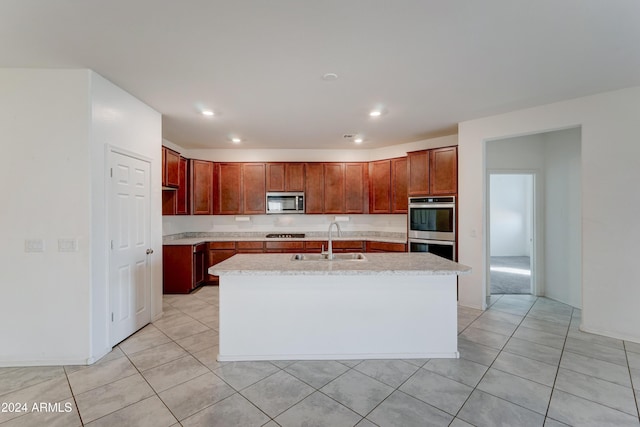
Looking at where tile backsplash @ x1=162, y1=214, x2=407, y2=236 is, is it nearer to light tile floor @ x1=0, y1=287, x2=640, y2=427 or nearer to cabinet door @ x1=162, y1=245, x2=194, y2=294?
cabinet door @ x1=162, y1=245, x2=194, y2=294

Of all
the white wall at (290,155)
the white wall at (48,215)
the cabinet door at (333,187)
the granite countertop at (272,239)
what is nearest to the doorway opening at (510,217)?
the granite countertop at (272,239)

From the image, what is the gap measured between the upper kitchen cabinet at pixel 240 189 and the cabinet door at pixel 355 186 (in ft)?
5.44

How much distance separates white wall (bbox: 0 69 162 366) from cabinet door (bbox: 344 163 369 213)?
3972mm

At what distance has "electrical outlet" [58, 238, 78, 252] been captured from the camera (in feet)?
8.36

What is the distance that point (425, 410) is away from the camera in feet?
6.41

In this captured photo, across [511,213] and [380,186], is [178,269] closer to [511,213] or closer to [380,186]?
[380,186]

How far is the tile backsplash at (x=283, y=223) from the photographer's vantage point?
18.8 feet

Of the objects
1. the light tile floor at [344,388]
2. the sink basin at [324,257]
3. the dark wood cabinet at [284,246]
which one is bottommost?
the light tile floor at [344,388]

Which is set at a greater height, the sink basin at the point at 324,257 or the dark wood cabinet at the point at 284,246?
the sink basin at the point at 324,257

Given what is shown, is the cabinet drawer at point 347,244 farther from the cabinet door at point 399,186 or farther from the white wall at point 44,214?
the white wall at point 44,214

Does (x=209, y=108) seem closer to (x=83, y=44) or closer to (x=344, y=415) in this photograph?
(x=83, y=44)

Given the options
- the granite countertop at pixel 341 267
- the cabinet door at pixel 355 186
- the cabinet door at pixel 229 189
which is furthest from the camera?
the cabinet door at pixel 355 186

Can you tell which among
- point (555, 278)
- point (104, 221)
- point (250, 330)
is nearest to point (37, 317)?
point (104, 221)

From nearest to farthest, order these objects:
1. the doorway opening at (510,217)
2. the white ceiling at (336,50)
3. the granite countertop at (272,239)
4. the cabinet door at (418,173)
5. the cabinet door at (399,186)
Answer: the white ceiling at (336,50) → the cabinet door at (418,173) → the cabinet door at (399,186) → the granite countertop at (272,239) → the doorway opening at (510,217)
